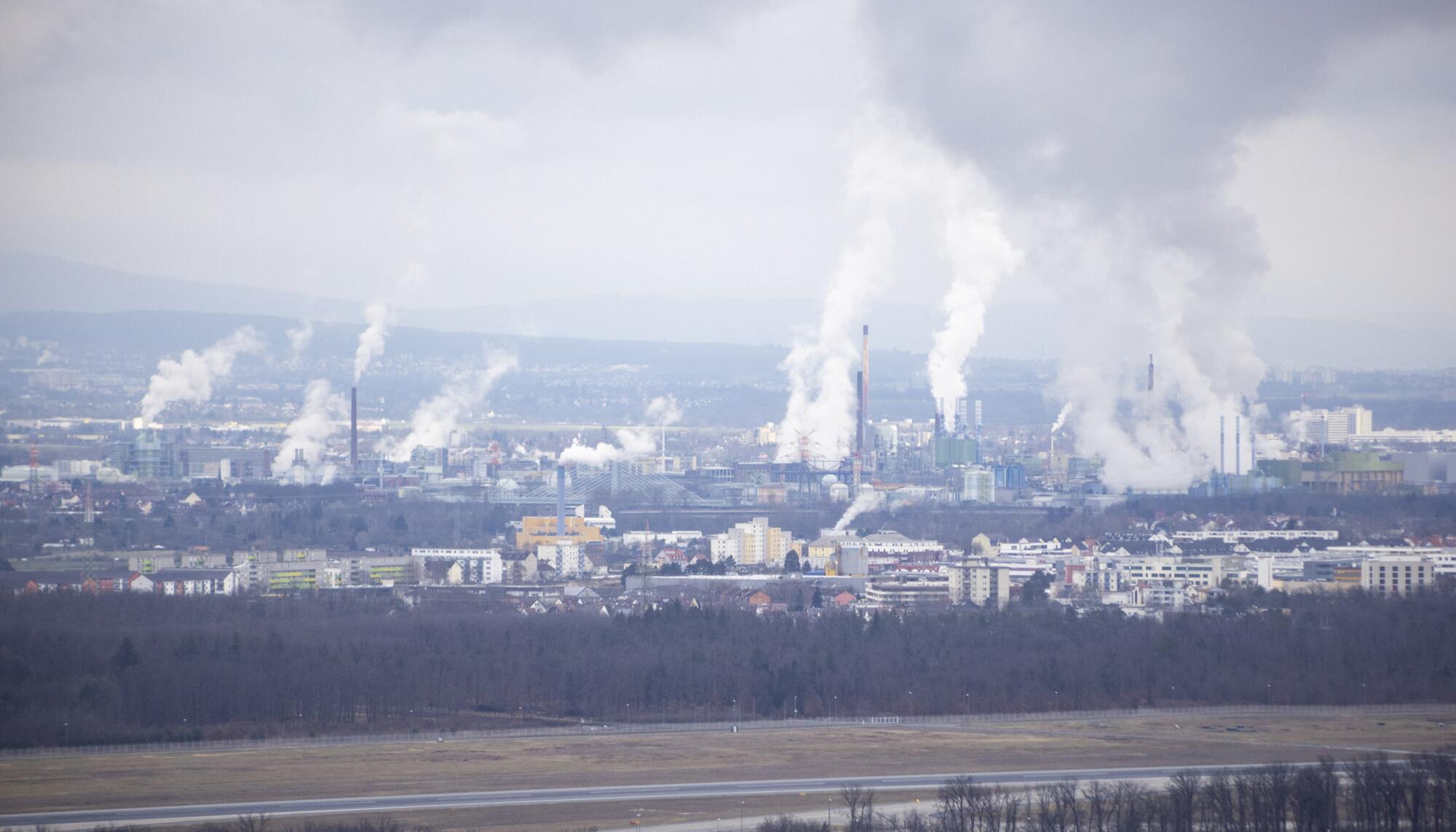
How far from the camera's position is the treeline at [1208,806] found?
19328 millimetres

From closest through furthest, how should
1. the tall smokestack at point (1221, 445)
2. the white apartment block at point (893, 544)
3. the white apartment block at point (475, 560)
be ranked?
→ the white apartment block at point (475, 560)
the white apartment block at point (893, 544)
the tall smokestack at point (1221, 445)

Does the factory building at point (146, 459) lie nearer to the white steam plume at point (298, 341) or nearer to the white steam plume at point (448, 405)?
the white steam plume at point (448, 405)

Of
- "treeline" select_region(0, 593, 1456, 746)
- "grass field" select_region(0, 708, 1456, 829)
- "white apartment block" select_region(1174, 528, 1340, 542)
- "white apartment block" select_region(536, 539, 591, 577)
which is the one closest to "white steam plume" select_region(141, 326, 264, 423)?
"white apartment block" select_region(536, 539, 591, 577)

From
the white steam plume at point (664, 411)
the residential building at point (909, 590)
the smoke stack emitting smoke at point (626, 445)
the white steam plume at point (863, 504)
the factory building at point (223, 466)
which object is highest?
the white steam plume at point (664, 411)

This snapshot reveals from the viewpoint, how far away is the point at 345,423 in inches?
4016

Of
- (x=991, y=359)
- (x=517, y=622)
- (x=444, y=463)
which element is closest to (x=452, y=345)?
(x=991, y=359)

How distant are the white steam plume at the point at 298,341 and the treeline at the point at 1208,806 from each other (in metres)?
113

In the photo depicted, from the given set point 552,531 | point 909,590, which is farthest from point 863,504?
point 909,590

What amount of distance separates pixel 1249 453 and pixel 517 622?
44.3 m

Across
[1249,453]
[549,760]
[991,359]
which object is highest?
[991,359]

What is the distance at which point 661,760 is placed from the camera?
25.0 metres

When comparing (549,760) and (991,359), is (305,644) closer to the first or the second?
(549,760)

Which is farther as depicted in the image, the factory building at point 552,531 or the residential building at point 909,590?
the factory building at point 552,531

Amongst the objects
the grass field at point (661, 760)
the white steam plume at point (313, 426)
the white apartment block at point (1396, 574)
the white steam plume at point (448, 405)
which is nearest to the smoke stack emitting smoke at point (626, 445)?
the white steam plume at point (448, 405)
